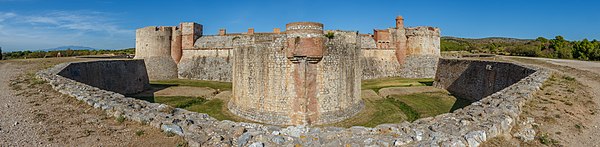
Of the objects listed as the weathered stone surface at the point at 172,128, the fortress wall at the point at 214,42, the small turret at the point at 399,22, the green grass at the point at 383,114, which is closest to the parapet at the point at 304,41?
the green grass at the point at 383,114

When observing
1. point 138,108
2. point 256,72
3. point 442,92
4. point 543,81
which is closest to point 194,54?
point 256,72

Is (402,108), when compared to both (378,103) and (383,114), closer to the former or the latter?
(378,103)

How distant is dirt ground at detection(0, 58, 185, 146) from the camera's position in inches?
236

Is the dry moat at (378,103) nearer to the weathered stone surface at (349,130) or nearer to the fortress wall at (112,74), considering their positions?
the fortress wall at (112,74)

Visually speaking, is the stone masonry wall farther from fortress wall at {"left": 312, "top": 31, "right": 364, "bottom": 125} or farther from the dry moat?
fortress wall at {"left": 312, "top": 31, "right": 364, "bottom": 125}

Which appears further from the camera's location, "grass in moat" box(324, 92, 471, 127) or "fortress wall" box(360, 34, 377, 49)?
"fortress wall" box(360, 34, 377, 49)

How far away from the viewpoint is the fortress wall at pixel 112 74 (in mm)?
18777

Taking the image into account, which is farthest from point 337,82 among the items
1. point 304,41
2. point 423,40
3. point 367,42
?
point 423,40

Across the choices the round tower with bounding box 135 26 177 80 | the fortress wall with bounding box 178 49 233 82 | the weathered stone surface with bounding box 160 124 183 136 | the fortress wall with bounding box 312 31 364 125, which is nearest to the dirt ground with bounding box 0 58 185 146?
the weathered stone surface with bounding box 160 124 183 136

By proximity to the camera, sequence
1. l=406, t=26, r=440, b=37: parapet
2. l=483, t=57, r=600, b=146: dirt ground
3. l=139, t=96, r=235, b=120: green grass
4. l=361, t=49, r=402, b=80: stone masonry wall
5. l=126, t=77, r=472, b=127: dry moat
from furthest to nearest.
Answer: l=361, t=49, r=402, b=80: stone masonry wall → l=406, t=26, r=440, b=37: parapet → l=139, t=96, r=235, b=120: green grass → l=126, t=77, r=472, b=127: dry moat → l=483, t=57, r=600, b=146: dirt ground

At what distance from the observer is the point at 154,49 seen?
34125mm

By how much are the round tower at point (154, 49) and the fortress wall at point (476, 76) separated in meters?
27.6

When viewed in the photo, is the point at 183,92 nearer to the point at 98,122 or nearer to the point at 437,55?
the point at 98,122

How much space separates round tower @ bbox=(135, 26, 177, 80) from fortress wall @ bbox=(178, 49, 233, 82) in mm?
1798
